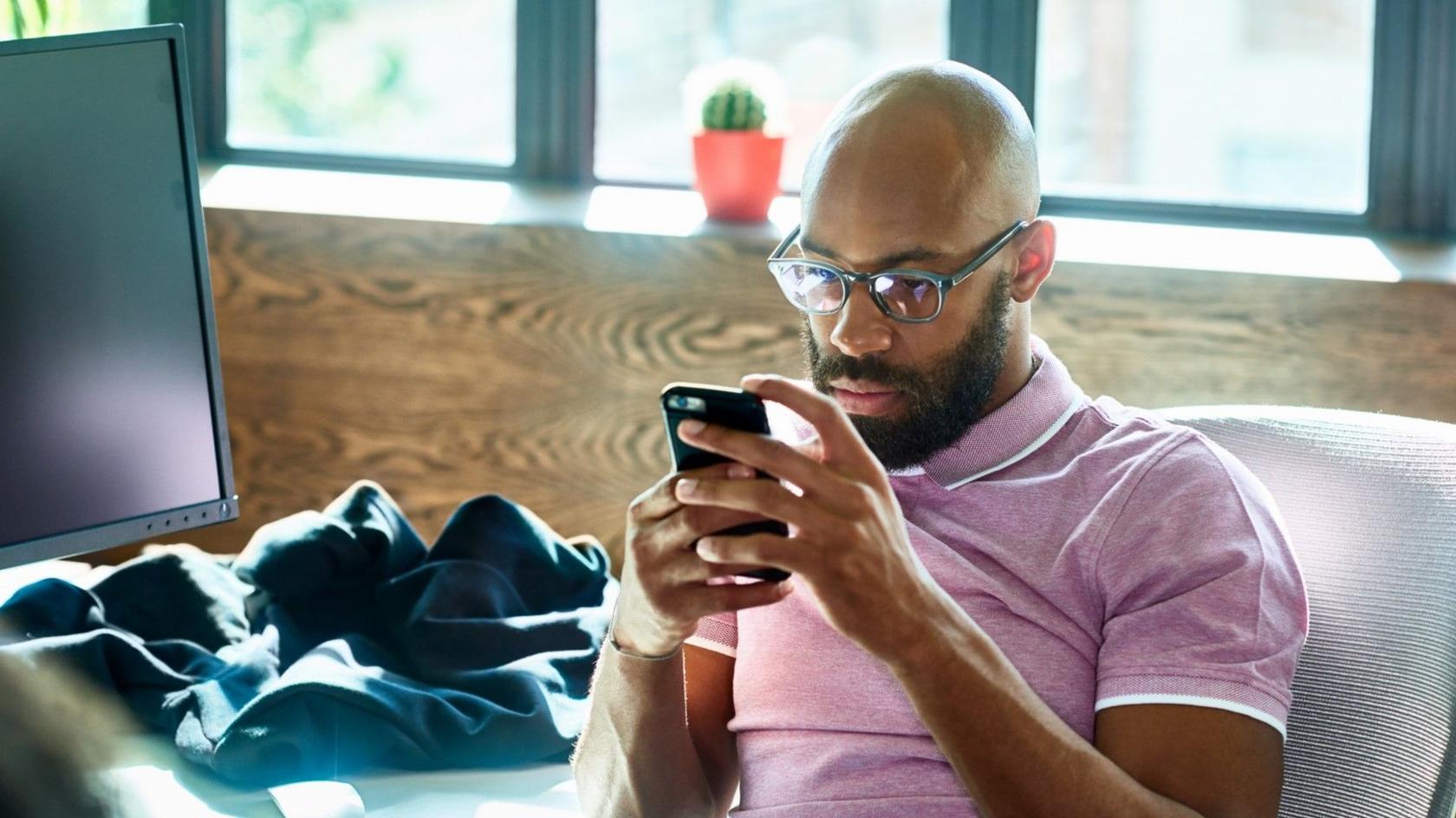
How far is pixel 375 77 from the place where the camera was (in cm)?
271

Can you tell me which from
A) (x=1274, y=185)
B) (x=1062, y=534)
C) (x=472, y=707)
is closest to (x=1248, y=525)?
(x=1062, y=534)

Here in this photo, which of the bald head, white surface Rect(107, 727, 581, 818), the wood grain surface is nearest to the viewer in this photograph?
the bald head

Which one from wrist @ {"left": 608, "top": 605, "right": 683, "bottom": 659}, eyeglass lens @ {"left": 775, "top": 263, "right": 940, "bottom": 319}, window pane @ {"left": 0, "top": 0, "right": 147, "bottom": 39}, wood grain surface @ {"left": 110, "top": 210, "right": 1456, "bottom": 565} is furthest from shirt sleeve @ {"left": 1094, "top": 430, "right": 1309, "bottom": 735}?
window pane @ {"left": 0, "top": 0, "right": 147, "bottom": 39}

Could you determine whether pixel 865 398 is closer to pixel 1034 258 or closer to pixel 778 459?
pixel 1034 258

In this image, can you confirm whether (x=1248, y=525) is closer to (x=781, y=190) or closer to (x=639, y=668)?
(x=639, y=668)

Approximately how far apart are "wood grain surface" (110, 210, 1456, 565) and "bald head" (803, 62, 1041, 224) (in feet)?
2.72

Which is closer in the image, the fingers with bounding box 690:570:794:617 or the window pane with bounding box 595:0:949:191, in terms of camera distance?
the fingers with bounding box 690:570:794:617

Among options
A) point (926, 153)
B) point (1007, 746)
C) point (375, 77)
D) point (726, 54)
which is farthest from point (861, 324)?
point (375, 77)

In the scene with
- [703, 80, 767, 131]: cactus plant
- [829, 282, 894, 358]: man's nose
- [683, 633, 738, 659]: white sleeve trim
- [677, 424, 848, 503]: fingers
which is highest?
[703, 80, 767, 131]: cactus plant

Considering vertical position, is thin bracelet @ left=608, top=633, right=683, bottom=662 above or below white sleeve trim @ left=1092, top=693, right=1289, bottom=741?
below

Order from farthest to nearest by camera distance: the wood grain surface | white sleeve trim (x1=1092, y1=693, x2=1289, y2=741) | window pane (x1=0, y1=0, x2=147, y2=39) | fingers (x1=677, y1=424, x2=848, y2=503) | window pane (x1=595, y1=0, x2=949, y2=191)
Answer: window pane (x1=595, y1=0, x2=949, y2=191) → window pane (x1=0, y1=0, x2=147, y2=39) → the wood grain surface → white sleeve trim (x1=1092, y1=693, x2=1289, y2=741) → fingers (x1=677, y1=424, x2=848, y2=503)

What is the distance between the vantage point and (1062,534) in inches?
51.7

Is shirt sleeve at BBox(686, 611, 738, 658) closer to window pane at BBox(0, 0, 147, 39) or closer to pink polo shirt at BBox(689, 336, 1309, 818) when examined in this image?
pink polo shirt at BBox(689, 336, 1309, 818)

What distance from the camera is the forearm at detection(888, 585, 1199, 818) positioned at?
113cm
